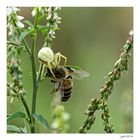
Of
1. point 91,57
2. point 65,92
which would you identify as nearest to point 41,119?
point 65,92

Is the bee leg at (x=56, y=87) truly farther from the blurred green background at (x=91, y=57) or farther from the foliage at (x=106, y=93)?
the foliage at (x=106, y=93)

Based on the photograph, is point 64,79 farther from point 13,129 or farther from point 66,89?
point 13,129

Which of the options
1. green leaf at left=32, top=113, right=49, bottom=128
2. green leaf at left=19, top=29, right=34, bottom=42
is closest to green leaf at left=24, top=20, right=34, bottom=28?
green leaf at left=19, top=29, right=34, bottom=42

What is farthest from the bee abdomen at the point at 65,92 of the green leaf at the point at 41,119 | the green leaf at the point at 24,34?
the green leaf at the point at 24,34

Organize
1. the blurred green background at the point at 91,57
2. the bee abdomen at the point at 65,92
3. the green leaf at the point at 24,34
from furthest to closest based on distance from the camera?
the blurred green background at the point at 91,57
the bee abdomen at the point at 65,92
the green leaf at the point at 24,34
